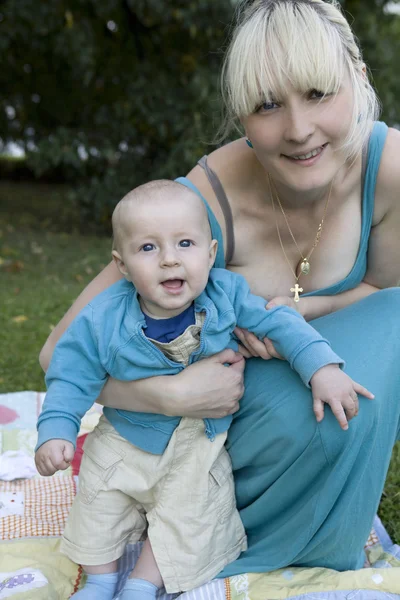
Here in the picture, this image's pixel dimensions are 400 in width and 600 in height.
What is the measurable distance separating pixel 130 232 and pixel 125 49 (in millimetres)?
6960

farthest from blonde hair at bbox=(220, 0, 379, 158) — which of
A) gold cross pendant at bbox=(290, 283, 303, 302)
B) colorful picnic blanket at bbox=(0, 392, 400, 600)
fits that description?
colorful picnic blanket at bbox=(0, 392, 400, 600)

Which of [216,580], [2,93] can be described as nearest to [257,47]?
[216,580]

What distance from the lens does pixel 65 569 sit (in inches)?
96.4

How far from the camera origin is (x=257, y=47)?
217 centimetres

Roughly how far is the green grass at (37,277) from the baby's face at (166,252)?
1.25 m

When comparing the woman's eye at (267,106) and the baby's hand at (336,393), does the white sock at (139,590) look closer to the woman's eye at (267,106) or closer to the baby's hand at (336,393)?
the baby's hand at (336,393)

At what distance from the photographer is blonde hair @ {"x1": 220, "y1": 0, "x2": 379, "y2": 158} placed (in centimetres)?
211

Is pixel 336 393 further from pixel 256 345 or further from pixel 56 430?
pixel 56 430

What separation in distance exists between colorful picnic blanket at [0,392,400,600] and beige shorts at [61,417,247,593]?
0.32 feet

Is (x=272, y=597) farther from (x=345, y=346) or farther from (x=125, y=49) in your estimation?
(x=125, y=49)

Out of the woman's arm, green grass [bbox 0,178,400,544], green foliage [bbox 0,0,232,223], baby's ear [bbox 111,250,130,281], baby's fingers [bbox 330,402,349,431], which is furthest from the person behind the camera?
green foliage [bbox 0,0,232,223]

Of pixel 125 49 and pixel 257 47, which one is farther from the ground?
pixel 257 47

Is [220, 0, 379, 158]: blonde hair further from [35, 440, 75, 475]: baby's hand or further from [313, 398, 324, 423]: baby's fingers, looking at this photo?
[35, 440, 75, 475]: baby's hand

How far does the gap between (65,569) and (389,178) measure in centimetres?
163
